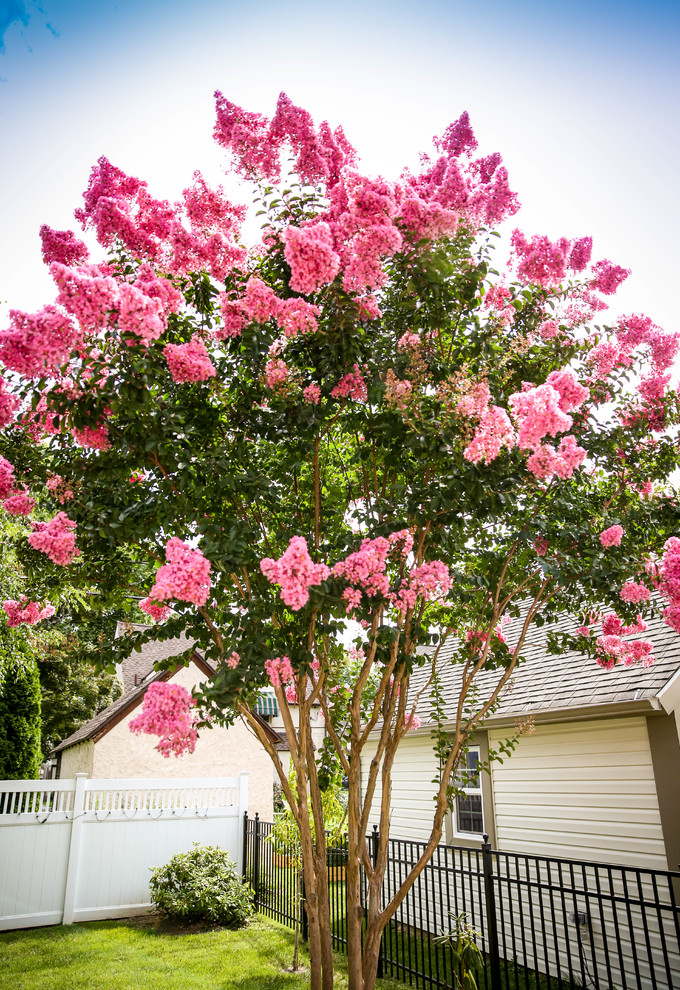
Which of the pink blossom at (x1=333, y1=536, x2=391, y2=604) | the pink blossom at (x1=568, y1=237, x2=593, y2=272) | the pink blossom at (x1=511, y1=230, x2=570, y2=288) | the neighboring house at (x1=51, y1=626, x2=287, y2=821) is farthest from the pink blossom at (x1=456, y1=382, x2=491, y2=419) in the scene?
the neighboring house at (x1=51, y1=626, x2=287, y2=821)

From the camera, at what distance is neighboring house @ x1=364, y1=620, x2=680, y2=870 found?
230 inches

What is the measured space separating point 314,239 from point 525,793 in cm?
677

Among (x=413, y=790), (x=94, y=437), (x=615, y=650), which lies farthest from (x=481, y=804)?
(x=94, y=437)

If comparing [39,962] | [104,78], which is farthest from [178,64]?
[39,962]

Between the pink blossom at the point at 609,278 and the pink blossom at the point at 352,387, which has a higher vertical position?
the pink blossom at the point at 609,278

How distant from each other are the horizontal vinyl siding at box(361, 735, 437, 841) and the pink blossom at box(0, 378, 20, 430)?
7.55 metres

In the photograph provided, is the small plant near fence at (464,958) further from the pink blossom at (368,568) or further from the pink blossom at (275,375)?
the pink blossom at (275,375)

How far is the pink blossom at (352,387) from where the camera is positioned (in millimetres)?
3602

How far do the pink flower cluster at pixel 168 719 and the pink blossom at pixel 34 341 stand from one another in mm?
1614

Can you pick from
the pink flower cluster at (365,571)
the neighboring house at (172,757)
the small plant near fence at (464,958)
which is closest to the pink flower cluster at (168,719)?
the pink flower cluster at (365,571)

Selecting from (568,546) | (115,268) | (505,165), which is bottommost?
(568,546)

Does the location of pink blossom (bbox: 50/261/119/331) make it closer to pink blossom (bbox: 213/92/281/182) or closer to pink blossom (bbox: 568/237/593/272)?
pink blossom (bbox: 213/92/281/182)

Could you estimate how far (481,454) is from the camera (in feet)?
10.0

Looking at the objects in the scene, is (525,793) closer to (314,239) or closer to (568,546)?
(568,546)
